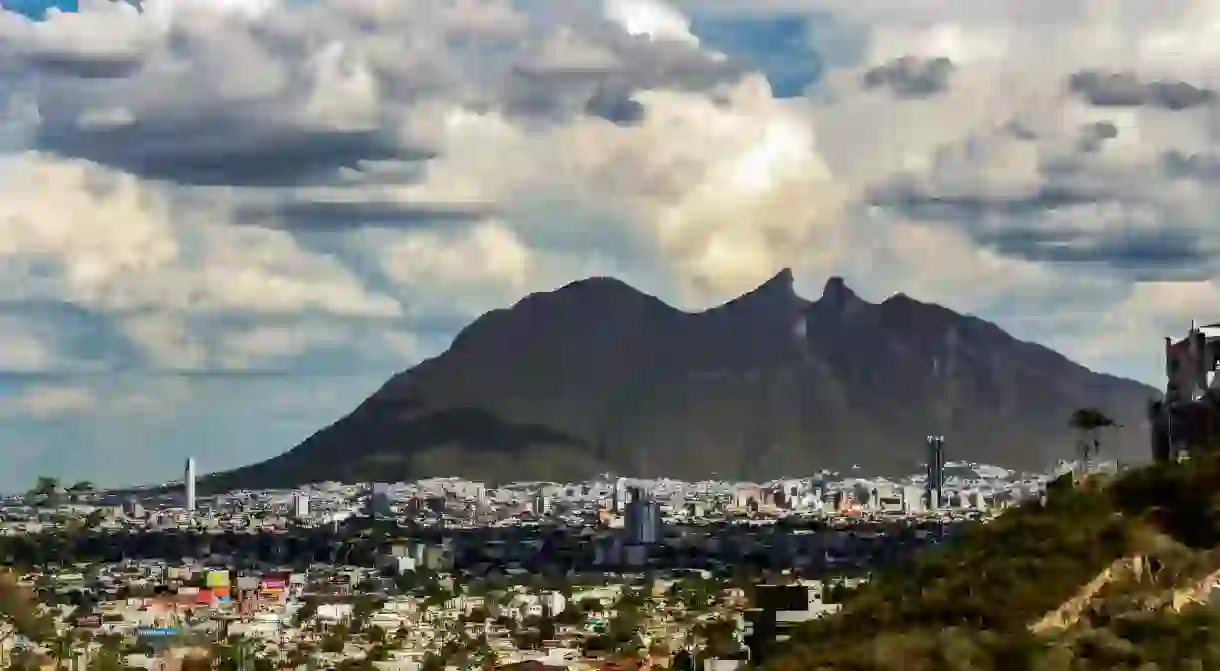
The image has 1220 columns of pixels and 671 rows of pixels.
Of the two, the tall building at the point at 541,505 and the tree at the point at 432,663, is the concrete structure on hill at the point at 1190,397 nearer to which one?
the tree at the point at 432,663

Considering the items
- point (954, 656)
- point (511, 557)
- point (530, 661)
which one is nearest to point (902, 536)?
point (511, 557)

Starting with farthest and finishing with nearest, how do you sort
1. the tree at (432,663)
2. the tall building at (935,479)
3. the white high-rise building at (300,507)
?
the white high-rise building at (300,507) → the tall building at (935,479) → the tree at (432,663)

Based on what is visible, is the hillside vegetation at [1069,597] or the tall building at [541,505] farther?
the tall building at [541,505]

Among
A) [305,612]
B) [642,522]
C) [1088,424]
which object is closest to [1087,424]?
[1088,424]

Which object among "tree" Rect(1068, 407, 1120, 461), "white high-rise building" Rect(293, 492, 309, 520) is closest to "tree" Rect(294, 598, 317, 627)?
"tree" Rect(1068, 407, 1120, 461)

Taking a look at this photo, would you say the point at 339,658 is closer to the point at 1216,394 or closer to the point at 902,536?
the point at 1216,394

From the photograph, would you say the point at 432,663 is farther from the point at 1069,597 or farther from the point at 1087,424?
the point at 1069,597

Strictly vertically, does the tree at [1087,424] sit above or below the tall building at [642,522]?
below

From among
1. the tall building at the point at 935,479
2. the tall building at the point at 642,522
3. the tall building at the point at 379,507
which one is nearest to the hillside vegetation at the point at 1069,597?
the tall building at the point at 642,522
